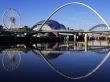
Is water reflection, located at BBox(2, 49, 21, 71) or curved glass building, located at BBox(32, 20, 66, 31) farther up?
curved glass building, located at BBox(32, 20, 66, 31)

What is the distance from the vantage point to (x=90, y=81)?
17594 mm

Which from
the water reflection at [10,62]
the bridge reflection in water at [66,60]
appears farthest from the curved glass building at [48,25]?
the water reflection at [10,62]

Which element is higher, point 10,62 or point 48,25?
point 48,25

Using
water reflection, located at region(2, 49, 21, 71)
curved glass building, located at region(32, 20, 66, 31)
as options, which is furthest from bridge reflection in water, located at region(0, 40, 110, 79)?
curved glass building, located at region(32, 20, 66, 31)

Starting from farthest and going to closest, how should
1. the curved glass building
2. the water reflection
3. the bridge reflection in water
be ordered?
1. the curved glass building
2. the water reflection
3. the bridge reflection in water

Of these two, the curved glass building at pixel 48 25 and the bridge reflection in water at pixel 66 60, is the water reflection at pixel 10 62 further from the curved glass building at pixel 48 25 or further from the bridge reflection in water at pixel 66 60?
the curved glass building at pixel 48 25

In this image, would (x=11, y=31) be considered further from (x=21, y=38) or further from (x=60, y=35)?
(x=60, y=35)

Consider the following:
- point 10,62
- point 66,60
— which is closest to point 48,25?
point 10,62

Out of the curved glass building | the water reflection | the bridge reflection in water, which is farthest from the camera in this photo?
the curved glass building

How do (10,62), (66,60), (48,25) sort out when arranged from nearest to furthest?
(66,60), (10,62), (48,25)

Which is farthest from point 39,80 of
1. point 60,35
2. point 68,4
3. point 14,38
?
point 60,35

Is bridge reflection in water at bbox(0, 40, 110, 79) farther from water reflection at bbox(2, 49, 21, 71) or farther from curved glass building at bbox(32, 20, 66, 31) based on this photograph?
curved glass building at bbox(32, 20, 66, 31)

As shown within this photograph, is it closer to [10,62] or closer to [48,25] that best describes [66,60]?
[10,62]

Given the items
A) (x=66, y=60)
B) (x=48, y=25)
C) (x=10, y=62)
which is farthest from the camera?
(x=48, y=25)
